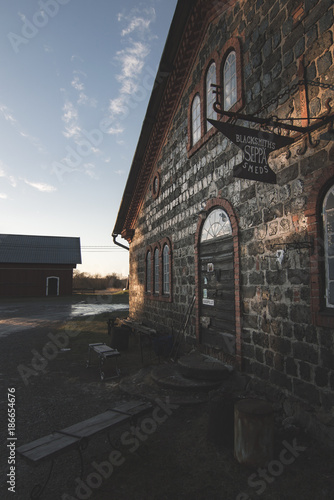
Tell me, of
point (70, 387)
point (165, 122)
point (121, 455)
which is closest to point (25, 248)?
point (165, 122)

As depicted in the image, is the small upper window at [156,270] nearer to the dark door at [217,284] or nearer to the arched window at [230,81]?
the dark door at [217,284]

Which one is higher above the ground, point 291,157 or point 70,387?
point 291,157

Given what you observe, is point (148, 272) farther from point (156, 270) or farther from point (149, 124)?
point (149, 124)

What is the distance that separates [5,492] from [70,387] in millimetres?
3211

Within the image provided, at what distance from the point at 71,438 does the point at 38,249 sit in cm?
3763

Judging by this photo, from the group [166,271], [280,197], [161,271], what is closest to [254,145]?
[280,197]

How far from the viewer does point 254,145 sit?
4441 mm

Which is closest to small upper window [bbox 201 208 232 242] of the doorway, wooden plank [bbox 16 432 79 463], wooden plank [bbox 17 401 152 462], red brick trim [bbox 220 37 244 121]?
red brick trim [bbox 220 37 244 121]

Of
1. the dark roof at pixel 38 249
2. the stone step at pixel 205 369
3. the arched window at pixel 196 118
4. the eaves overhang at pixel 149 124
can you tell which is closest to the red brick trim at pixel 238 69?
the arched window at pixel 196 118

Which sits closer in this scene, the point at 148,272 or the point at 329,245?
the point at 329,245

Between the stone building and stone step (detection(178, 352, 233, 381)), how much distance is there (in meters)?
0.28

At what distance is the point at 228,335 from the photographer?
6.41m

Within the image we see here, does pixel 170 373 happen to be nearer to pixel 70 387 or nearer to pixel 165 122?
pixel 70 387

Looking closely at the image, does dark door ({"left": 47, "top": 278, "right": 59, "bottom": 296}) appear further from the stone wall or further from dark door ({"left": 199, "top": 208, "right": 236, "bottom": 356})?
the stone wall
